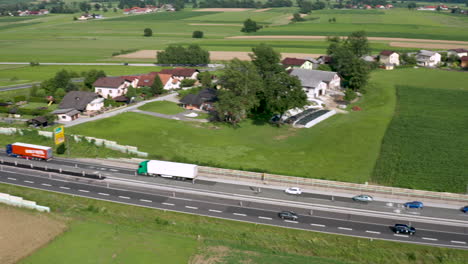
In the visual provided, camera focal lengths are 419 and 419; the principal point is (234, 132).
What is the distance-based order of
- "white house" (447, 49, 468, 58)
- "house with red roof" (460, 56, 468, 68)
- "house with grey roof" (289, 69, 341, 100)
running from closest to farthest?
"house with grey roof" (289, 69, 341, 100), "house with red roof" (460, 56, 468, 68), "white house" (447, 49, 468, 58)

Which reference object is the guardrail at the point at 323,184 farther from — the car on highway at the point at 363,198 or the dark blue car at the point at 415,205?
the car on highway at the point at 363,198

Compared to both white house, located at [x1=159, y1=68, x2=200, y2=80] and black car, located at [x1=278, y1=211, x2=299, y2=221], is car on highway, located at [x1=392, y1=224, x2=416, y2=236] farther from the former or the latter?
white house, located at [x1=159, y1=68, x2=200, y2=80]

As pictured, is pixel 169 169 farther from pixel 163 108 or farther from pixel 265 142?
pixel 163 108

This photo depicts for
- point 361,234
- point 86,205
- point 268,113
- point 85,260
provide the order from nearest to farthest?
point 85,260, point 361,234, point 86,205, point 268,113

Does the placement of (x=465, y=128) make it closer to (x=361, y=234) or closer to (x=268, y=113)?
(x=268, y=113)


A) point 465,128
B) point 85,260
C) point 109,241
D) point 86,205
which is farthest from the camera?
point 465,128

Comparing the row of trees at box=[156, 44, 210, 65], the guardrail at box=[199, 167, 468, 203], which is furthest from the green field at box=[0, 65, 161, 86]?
the guardrail at box=[199, 167, 468, 203]

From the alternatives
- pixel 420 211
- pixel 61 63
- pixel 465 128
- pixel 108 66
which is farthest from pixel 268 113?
pixel 61 63
